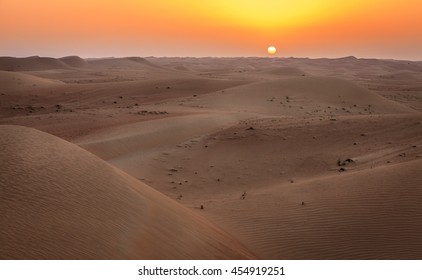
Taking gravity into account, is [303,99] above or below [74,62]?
below

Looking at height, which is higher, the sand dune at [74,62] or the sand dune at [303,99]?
the sand dune at [74,62]

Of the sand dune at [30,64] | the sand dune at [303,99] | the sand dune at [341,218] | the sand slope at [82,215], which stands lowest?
the sand dune at [341,218]

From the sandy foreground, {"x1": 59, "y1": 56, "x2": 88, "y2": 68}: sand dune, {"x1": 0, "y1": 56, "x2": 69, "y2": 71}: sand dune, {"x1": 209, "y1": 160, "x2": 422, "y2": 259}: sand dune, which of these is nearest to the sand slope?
the sandy foreground

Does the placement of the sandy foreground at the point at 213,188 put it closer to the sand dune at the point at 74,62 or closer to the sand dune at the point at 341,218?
the sand dune at the point at 341,218

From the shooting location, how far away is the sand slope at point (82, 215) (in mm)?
4777

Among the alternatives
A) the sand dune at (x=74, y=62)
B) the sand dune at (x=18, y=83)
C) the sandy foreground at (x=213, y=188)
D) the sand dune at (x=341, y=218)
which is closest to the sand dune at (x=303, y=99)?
the sandy foreground at (x=213, y=188)

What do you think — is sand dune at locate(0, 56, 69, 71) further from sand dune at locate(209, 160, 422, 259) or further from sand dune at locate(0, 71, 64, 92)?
sand dune at locate(209, 160, 422, 259)

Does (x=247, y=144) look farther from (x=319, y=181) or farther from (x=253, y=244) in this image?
(x=253, y=244)

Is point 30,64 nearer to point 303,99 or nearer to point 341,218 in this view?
point 303,99

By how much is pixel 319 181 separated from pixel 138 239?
5.41 m

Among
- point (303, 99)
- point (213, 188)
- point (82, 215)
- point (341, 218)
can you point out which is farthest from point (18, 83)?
point (341, 218)

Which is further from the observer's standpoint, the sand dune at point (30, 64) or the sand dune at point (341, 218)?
the sand dune at point (30, 64)

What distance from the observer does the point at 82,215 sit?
545cm

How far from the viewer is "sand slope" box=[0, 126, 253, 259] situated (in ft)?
15.7
